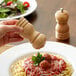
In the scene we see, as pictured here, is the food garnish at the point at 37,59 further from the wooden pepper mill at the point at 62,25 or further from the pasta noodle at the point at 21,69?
the wooden pepper mill at the point at 62,25

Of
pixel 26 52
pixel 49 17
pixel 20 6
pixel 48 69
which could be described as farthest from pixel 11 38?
pixel 20 6

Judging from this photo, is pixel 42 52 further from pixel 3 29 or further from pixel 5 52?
pixel 3 29

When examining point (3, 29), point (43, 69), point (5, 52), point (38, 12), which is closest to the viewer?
point (3, 29)

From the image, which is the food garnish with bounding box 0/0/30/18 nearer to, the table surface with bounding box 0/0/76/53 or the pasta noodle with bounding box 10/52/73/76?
the table surface with bounding box 0/0/76/53

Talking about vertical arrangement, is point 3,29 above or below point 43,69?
above

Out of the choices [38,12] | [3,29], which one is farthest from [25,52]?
[38,12]

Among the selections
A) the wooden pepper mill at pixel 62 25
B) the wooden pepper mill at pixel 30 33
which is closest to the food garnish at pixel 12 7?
the wooden pepper mill at pixel 62 25

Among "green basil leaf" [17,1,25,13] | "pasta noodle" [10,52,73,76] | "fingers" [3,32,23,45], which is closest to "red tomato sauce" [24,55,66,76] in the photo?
"pasta noodle" [10,52,73,76]
